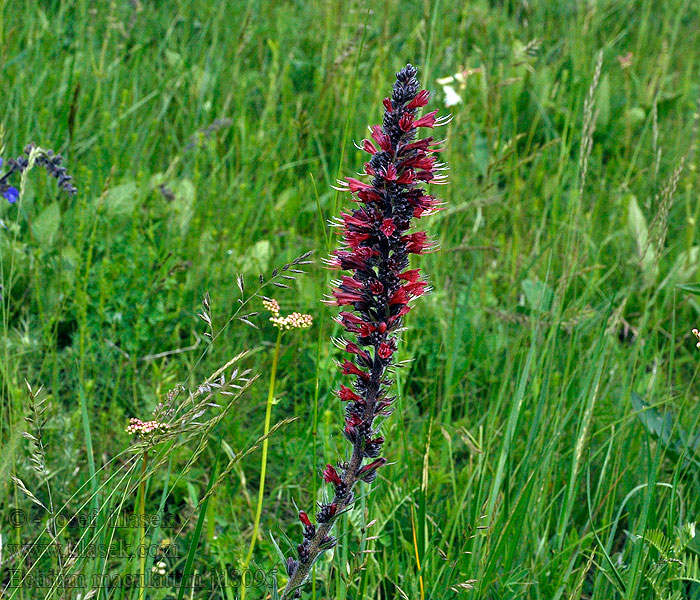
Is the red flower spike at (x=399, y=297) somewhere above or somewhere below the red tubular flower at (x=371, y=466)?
above

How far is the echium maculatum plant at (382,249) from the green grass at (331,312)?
0.85ft

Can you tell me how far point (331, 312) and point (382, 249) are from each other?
5.72ft

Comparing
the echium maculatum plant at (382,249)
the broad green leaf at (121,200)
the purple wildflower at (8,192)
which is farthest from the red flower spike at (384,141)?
the broad green leaf at (121,200)

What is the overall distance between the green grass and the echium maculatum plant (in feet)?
0.85

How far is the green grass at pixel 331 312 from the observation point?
2.03m

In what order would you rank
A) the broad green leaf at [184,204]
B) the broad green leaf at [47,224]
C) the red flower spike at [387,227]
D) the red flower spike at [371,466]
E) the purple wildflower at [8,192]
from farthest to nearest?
the broad green leaf at [184,204] < the broad green leaf at [47,224] < the purple wildflower at [8,192] < the red flower spike at [371,466] < the red flower spike at [387,227]

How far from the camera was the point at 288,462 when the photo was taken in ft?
8.15

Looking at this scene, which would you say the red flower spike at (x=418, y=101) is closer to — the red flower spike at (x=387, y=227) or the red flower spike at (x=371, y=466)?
the red flower spike at (x=387, y=227)

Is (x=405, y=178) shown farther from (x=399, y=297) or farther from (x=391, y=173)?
(x=399, y=297)

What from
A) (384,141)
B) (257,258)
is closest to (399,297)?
(384,141)

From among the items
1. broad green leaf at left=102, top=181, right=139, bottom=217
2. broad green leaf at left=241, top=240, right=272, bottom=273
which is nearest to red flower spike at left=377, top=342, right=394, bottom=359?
broad green leaf at left=241, top=240, right=272, bottom=273

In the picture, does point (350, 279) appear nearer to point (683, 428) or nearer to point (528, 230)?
point (683, 428)

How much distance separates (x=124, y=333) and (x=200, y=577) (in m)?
1.14

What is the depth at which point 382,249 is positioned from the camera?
135 centimetres
